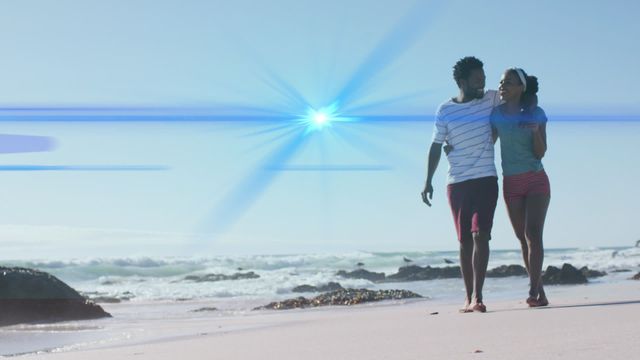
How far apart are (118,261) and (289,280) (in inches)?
447

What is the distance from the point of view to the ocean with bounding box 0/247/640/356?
593 cm

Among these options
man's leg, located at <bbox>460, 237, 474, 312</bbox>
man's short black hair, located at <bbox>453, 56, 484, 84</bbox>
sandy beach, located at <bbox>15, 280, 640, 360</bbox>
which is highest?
man's short black hair, located at <bbox>453, 56, 484, 84</bbox>

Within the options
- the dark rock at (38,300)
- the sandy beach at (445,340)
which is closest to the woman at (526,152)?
the sandy beach at (445,340)

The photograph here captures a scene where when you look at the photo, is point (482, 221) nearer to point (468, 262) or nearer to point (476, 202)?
point (476, 202)

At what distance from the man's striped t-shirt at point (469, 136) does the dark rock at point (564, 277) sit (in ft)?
26.8

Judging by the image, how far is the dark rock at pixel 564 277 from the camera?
42.1 feet

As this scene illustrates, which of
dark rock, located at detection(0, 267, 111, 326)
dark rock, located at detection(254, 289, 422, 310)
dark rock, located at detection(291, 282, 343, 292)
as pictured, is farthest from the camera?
dark rock, located at detection(291, 282, 343, 292)

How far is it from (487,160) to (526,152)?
25cm

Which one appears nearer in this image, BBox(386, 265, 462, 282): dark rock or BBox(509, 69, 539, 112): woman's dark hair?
BBox(509, 69, 539, 112): woman's dark hair

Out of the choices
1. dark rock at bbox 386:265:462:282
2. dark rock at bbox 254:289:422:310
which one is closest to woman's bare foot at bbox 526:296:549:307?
dark rock at bbox 254:289:422:310

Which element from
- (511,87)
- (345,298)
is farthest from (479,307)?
(345,298)

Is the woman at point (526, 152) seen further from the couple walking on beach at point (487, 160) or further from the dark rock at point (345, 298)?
the dark rock at point (345, 298)

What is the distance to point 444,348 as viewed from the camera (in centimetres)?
302

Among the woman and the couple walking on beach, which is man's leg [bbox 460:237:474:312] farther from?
the woman
